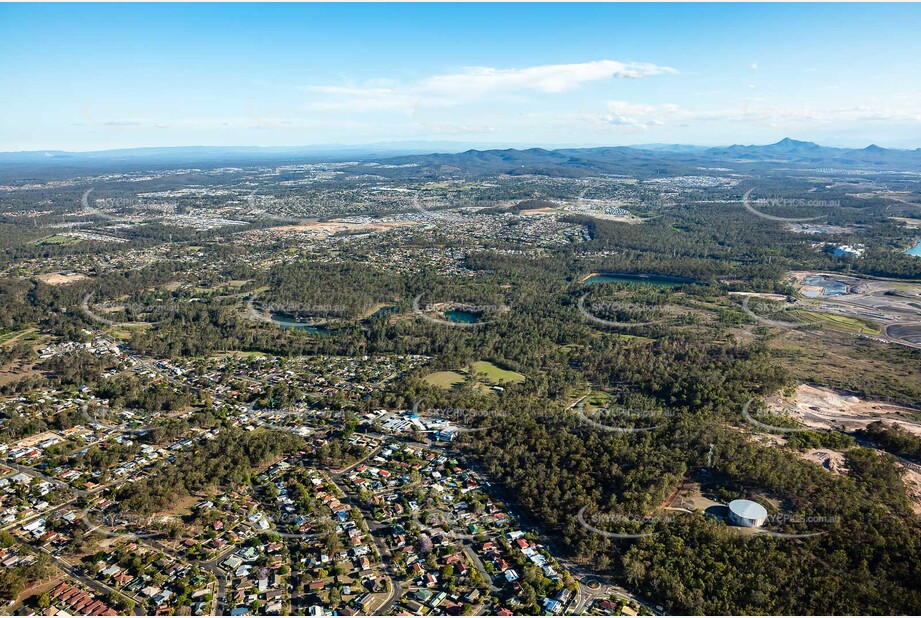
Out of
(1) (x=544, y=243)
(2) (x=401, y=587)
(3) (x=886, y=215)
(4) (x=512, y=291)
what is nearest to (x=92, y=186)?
(1) (x=544, y=243)

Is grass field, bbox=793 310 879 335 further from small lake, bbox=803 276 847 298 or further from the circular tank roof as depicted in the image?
the circular tank roof

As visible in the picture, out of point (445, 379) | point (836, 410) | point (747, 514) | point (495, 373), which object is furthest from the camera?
point (495, 373)

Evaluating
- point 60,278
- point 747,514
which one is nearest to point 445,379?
point 747,514

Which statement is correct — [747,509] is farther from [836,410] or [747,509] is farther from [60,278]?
[60,278]

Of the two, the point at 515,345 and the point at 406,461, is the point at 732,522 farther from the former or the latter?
the point at 515,345

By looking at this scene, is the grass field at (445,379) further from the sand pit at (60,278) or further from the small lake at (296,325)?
the sand pit at (60,278)

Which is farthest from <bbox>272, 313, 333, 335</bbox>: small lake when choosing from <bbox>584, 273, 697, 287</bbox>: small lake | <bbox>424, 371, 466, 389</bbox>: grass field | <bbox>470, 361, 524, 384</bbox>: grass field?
<bbox>584, 273, 697, 287</bbox>: small lake

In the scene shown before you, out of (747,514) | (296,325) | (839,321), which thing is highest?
(839,321)
